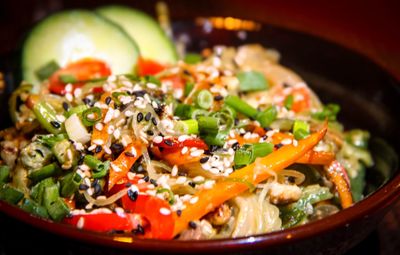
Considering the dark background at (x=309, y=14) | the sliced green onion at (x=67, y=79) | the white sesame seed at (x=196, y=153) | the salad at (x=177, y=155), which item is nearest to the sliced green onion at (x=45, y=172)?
the salad at (x=177, y=155)

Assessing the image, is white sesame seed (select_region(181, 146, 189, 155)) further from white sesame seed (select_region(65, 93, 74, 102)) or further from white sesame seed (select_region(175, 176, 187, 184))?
white sesame seed (select_region(65, 93, 74, 102))

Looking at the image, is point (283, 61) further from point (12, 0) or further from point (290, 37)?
point (12, 0)

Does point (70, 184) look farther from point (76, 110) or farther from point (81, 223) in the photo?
point (76, 110)

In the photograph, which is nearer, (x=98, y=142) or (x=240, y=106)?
(x=98, y=142)

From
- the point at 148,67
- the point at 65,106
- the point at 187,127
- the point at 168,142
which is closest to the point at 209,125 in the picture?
the point at 187,127

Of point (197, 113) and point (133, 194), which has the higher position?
point (197, 113)

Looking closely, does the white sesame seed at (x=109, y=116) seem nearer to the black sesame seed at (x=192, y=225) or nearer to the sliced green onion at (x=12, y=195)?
the sliced green onion at (x=12, y=195)

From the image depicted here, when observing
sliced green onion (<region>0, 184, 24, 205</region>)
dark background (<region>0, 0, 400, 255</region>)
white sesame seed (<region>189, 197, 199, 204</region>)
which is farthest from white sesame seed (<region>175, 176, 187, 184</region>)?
dark background (<region>0, 0, 400, 255</region>)
